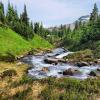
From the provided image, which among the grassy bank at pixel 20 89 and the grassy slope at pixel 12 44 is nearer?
the grassy bank at pixel 20 89

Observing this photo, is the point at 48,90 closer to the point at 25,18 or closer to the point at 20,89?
the point at 20,89

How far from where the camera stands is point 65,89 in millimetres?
35000

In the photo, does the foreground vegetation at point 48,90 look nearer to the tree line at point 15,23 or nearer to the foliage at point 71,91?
the foliage at point 71,91

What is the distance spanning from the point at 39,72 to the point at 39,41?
93.5m

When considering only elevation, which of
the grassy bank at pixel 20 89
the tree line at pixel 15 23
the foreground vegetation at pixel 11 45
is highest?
the tree line at pixel 15 23

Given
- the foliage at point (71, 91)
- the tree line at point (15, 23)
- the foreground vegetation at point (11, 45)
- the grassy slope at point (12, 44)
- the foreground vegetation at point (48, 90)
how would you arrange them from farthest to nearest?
1. the tree line at point (15, 23)
2. the grassy slope at point (12, 44)
3. the foreground vegetation at point (11, 45)
4. the foreground vegetation at point (48, 90)
5. the foliage at point (71, 91)

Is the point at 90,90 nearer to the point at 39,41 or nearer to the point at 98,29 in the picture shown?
the point at 98,29

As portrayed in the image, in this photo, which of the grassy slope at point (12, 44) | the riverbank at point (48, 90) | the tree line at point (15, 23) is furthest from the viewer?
the tree line at point (15, 23)

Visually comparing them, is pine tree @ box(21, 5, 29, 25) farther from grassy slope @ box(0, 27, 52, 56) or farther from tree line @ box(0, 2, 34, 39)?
grassy slope @ box(0, 27, 52, 56)

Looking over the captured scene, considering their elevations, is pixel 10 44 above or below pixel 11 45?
above

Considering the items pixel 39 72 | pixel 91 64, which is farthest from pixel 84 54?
pixel 39 72

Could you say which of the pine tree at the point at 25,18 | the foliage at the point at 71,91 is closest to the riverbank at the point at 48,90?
the foliage at the point at 71,91

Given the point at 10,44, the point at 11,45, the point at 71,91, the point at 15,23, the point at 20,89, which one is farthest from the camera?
the point at 15,23

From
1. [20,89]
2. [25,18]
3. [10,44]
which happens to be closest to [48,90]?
[20,89]
